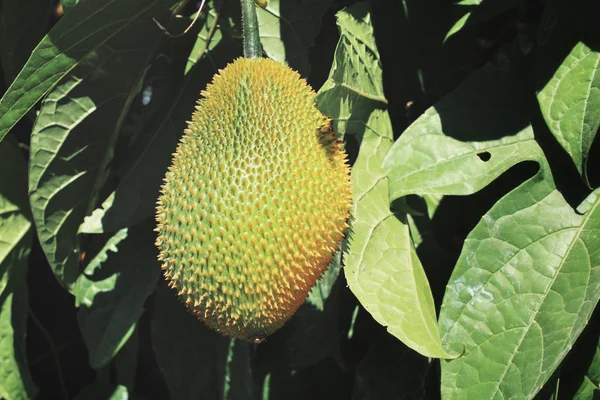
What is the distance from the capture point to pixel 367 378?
57.9 inches

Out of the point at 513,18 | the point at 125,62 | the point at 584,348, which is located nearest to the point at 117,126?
the point at 125,62

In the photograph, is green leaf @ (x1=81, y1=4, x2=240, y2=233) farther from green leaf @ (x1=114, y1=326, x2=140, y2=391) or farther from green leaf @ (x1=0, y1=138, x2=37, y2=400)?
green leaf @ (x1=114, y1=326, x2=140, y2=391)

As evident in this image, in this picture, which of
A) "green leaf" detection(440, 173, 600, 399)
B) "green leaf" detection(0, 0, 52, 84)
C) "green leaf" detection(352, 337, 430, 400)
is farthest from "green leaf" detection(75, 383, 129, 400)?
"green leaf" detection(440, 173, 600, 399)

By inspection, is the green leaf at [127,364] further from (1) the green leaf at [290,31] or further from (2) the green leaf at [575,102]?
Answer: (2) the green leaf at [575,102]

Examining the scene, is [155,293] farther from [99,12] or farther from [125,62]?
[99,12]

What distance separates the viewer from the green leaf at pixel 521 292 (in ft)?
3.74

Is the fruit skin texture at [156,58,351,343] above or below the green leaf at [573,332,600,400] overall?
above

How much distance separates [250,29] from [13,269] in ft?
3.30

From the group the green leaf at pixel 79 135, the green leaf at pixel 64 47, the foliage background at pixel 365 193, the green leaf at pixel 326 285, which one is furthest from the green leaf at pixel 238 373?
the green leaf at pixel 64 47

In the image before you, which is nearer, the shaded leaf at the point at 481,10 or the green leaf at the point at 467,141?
the green leaf at the point at 467,141

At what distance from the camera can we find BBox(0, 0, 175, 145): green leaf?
1.20 m

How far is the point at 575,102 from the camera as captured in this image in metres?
1.16

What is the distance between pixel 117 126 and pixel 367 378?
837mm

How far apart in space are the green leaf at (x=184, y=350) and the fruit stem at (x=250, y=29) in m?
0.78
